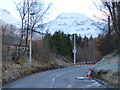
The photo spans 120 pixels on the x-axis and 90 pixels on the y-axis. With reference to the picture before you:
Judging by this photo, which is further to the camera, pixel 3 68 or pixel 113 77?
pixel 3 68

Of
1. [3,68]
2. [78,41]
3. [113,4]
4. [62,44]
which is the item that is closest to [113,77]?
[113,4]

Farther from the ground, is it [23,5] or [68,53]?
[23,5]

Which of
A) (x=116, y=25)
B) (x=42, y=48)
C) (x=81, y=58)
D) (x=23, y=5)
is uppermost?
(x=23, y=5)

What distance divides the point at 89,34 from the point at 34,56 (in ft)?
233

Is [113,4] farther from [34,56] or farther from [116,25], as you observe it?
[34,56]

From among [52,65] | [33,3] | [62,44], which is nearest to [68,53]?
[62,44]

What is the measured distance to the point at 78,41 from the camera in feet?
285

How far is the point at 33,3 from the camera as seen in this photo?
31797 millimetres

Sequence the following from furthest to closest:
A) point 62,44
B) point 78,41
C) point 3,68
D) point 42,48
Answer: point 78,41, point 62,44, point 42,48, point 3,68

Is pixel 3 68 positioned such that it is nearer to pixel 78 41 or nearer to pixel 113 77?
pixel 113 77

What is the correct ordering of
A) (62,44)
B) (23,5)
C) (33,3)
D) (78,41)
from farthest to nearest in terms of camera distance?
(78,41)
(62,44)
(33,3)
(23,5)

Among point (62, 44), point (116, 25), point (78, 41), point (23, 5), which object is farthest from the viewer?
point (78, 41)

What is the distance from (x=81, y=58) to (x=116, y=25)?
4410cm

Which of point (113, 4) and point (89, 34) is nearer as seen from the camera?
point (113, 4)
